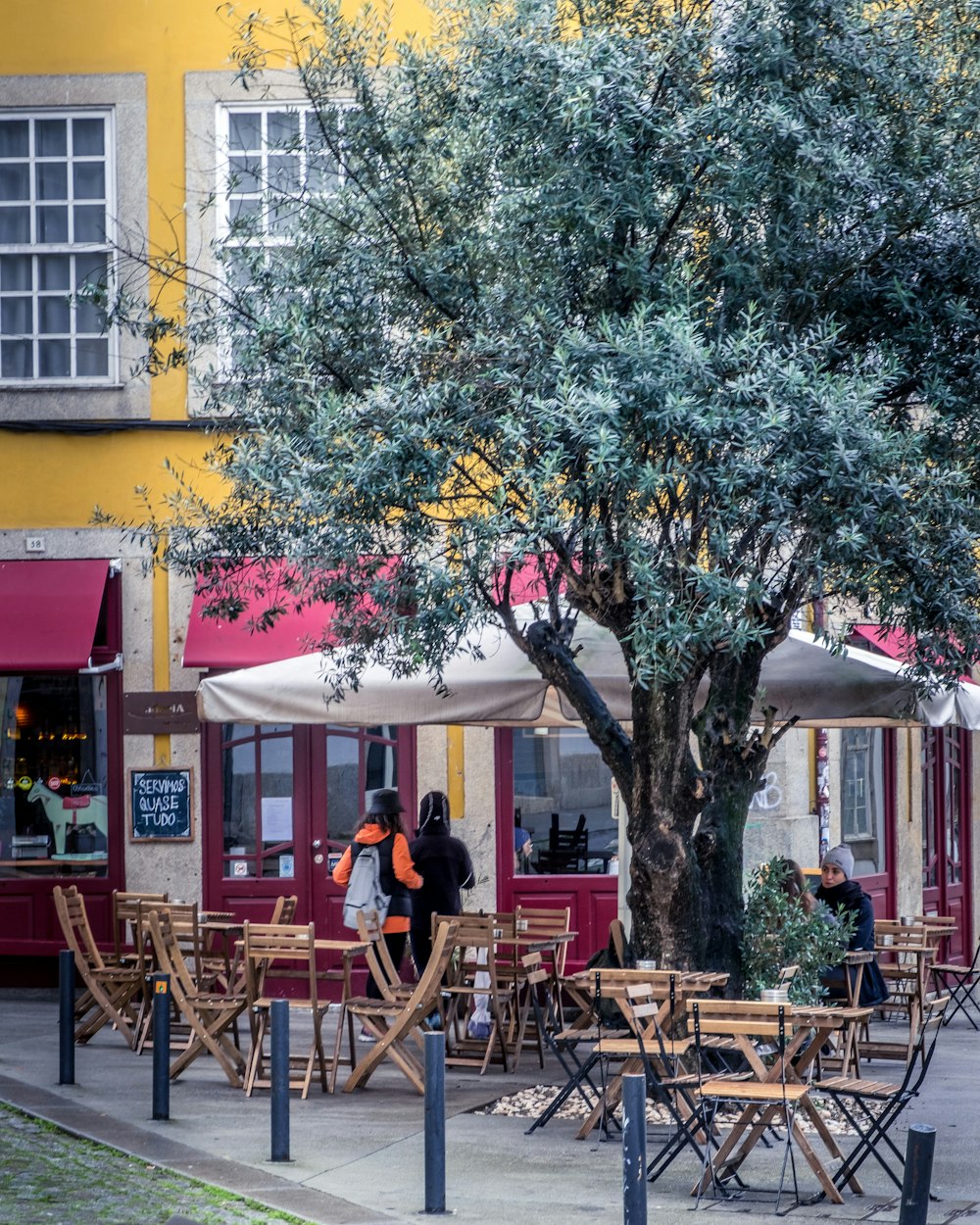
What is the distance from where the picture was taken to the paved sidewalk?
736 cm

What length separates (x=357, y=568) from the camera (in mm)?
8898

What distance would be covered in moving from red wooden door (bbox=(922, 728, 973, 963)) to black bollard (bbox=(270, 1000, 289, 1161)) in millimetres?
9066

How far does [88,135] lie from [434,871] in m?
7.12

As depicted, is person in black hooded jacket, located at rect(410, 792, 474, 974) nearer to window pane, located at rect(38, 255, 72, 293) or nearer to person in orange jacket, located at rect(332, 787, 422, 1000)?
person in orange jacket, located at rect(332, 787, 422, 1000)

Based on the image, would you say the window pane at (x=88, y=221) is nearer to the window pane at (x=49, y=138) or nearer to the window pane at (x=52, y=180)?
the window pane at (x=52, y=180)

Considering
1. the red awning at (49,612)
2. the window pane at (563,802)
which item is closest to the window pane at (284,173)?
the red awning at (49,612)

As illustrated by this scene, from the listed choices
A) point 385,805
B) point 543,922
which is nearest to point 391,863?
point 385,805

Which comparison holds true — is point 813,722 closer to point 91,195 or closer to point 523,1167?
point 523,1167

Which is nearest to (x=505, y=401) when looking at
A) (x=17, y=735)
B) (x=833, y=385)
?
(x=833, y=385)

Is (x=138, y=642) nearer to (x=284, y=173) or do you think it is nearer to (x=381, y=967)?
(x=284, y=173)

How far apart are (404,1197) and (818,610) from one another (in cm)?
669

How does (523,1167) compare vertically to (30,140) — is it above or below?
below

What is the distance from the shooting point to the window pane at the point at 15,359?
14.8 meters

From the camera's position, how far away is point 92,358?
14.8m
